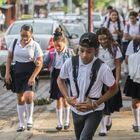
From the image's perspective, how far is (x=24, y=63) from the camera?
10.1m

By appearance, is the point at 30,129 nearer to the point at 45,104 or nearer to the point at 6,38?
the point at 45,104

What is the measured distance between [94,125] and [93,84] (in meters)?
0.45

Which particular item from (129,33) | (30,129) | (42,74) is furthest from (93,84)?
(42,74)

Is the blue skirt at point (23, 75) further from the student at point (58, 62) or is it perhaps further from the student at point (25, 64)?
the student at point (58, 62)

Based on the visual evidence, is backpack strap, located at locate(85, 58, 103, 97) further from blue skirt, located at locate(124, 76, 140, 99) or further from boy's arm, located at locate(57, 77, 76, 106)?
blue skirt, located at locate(124, 76, 140, 99)

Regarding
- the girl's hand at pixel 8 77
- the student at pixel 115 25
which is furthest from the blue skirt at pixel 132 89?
the student at pixel 115 25

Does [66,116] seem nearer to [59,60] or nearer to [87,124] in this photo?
[59,60]

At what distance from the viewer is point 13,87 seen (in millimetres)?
10250

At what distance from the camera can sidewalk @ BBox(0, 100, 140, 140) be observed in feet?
31.9

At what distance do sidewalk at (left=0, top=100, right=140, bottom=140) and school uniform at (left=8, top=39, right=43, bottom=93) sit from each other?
73 centimetres

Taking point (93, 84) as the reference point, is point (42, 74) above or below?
below

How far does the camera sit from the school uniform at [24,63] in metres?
10.1

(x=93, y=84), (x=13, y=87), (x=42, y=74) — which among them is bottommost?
(x=42, y=74)

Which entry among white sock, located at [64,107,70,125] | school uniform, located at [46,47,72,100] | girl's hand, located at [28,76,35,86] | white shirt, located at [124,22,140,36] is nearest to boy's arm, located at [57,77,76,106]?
girl's hand, located at [28,76,35,86]
